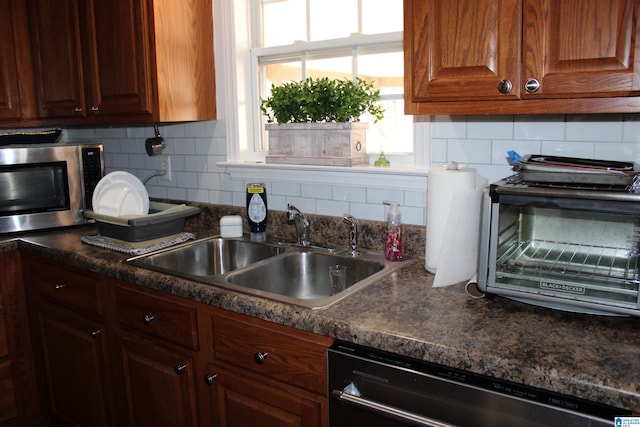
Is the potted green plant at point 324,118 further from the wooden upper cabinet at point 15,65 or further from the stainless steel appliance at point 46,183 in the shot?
the wooden upper cabinet at point 15,65

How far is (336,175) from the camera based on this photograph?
2109 mm

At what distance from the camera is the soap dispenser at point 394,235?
6.09ft

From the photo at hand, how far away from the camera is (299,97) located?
2.11 metres

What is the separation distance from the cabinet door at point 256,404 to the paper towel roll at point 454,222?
0.50 m

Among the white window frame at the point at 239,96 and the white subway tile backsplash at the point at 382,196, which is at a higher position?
the white window frame at the point at 239,96

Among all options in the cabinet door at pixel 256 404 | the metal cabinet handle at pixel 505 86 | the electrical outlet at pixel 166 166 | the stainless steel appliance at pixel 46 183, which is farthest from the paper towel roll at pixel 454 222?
the stainless steel appliance at pixel 46 183

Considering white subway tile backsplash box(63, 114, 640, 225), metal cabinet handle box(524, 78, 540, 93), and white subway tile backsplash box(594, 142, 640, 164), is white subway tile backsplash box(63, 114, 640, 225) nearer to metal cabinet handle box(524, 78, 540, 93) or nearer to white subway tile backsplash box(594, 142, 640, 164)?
white subway tile backsplash box(594, 142, 640, 164)

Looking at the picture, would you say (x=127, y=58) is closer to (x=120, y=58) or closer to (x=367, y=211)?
(x=120, y=58)

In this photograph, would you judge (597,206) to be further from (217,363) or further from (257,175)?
(257,175)

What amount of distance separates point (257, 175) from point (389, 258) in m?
0.76

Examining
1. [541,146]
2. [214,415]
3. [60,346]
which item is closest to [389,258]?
[541,146]

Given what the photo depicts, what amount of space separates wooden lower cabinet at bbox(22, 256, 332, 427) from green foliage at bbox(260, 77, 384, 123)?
0.86 m

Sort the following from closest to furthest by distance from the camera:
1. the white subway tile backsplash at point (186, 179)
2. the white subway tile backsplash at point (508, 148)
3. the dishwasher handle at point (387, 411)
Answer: the dishwasher handle at point (387, 411) < the white subway tile backsplash at point (508, 148) < the white subway tile backsplash at point (186, 179)

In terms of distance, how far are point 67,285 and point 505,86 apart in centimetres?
175
